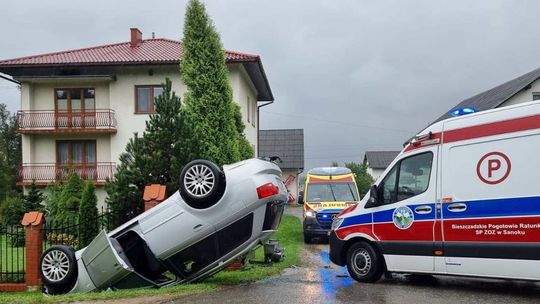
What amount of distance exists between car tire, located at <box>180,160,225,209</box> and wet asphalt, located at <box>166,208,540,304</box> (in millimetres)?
1421

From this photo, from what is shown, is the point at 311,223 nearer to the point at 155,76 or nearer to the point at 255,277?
the point at 255,277

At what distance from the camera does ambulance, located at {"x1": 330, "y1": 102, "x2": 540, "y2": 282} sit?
736 cm

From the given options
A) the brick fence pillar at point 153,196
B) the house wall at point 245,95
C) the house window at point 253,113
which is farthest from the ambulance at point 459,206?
the house window at point 253,113

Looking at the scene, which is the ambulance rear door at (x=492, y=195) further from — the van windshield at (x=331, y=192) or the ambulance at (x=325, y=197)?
the van windshield at (x=331, y=192)

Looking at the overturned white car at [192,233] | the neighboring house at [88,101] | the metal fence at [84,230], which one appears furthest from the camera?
the neighboring house at [88,101]

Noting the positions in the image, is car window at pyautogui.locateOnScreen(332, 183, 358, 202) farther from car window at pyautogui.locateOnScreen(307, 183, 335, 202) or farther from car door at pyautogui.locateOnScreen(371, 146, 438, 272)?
car door at pyautogui.locateOnScreen(371, 146, 438, 272)

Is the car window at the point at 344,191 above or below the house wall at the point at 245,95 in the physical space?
below

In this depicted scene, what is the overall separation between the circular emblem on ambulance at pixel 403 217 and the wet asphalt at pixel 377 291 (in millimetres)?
988

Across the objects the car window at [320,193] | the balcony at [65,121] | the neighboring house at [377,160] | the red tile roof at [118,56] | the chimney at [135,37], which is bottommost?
the neighboring house at [377,160]

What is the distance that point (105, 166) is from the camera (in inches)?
1131

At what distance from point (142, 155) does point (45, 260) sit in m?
3.03

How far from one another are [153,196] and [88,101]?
804 inches

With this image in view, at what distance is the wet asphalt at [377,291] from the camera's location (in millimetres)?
7652

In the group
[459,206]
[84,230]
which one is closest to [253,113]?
[84,230]
